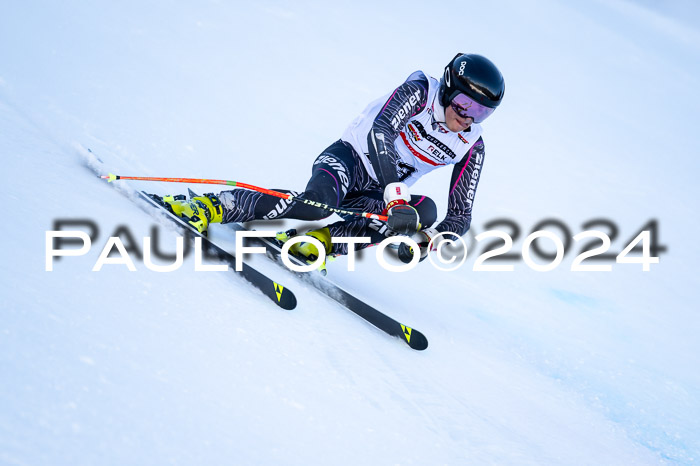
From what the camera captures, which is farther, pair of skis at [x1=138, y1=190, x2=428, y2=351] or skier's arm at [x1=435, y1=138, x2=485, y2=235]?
skier's arm at [x1=435, y1=138, x2=485, y2=235]

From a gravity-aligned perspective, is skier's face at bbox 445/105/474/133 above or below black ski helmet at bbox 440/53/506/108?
below

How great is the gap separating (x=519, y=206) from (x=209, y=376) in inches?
222

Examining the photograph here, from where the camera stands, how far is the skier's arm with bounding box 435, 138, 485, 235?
3350mm

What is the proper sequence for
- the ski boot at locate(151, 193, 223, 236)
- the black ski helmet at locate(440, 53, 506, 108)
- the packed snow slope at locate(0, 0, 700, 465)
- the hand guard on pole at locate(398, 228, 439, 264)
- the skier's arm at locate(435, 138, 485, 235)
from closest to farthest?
the packed snow slope at locate(0, 0, 700, 465)
the black ski helmet at locate(440, 53, 506, 108)
the ski boot at locate(151, 193, 223, 236)
the hand guard on pole at locate(398, 228, 439, 264)
the skier's arm at locate(435, 138, 485, 235)

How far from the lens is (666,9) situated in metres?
22.1

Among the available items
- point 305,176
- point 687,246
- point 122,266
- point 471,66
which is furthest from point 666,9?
point 122,266

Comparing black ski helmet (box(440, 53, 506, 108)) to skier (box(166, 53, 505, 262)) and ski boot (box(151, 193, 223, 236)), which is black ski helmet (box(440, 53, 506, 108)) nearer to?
skier (box(166, 53, 505, 262))

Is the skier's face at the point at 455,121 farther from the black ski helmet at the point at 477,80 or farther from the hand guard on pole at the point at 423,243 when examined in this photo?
the hand guard on pole at the point at 423,243

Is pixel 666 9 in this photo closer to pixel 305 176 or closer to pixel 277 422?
pixel 305 176

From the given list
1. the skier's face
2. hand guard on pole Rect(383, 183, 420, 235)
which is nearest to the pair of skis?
hand guard on pole Rect(383, 183, 420, 235)

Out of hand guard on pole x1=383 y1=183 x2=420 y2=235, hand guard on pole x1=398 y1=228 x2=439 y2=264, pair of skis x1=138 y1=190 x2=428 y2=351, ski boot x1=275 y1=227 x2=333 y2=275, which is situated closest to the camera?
pair of skis x1=138 y1=190 x2=428 y2=351

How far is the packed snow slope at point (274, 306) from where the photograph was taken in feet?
5.13

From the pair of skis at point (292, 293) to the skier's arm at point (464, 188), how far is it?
70 centimetres

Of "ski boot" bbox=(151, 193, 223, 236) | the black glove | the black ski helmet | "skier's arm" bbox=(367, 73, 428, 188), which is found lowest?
"ski boot" bbox=(151, 193, 223, 236)
